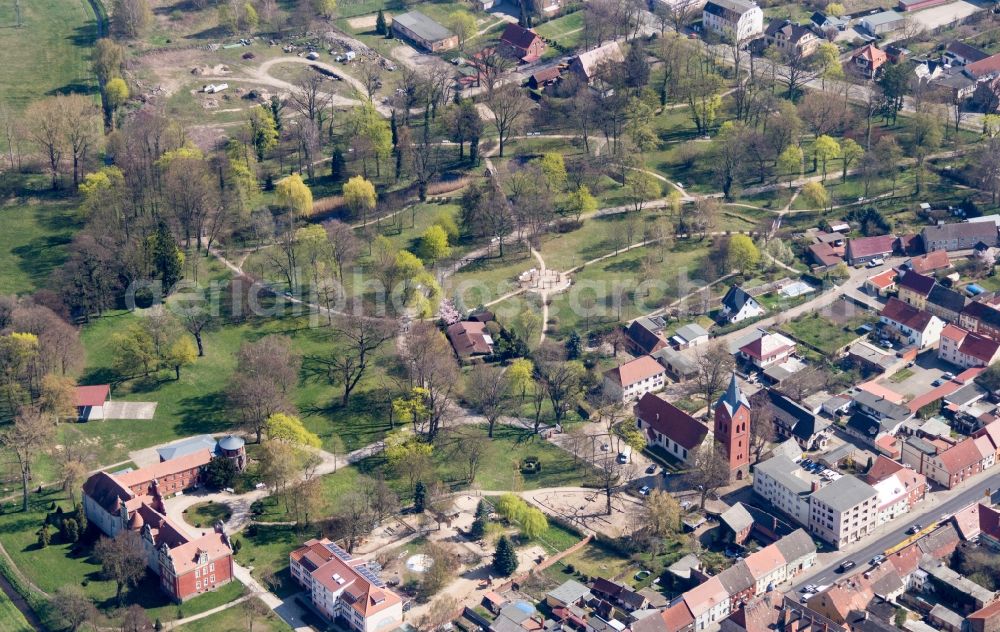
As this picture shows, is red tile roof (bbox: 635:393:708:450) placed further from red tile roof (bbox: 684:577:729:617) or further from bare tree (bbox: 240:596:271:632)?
bare tree (bbox: 240:596:271:632)

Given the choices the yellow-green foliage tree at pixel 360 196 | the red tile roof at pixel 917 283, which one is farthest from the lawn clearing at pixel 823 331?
the yellow-green foliage tree at pixel 360 196

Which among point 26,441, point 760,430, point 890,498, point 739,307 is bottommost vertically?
point 890,498

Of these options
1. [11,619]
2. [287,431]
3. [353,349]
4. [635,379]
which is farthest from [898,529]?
[11,619]

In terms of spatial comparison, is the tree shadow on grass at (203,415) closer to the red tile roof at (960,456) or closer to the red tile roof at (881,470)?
the red tile roof at (881,470)

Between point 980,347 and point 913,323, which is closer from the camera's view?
point 980,347

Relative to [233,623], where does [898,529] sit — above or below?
below

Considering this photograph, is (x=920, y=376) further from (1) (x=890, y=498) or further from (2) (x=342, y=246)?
(2) (x=342, y=246)

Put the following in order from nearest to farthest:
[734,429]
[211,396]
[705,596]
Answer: [705,596] < [734,429] < [211,396]

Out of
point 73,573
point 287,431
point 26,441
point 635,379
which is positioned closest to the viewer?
point 73,573
